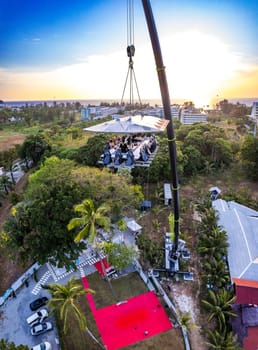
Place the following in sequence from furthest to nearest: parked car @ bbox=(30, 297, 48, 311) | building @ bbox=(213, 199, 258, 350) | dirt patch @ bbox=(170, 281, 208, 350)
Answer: parked car @ bbox=(30, 297, 48, 311) < dirt patch @ bbox=(170, 281, 208, 350) < building @ bbox=(213, 199, 258, 350)

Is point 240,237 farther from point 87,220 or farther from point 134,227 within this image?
point 87,220

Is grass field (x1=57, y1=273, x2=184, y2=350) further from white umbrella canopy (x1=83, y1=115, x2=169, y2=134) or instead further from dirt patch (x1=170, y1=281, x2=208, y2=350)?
white umbrella canopy (x1=83, y1=115, x2=169, y2=134)

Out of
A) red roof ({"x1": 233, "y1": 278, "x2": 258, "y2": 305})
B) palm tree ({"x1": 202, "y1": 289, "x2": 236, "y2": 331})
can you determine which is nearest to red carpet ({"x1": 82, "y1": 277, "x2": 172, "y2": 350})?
palm tree ({"x1": 202, "y1": 289, "x2": 236, "y2": 331})

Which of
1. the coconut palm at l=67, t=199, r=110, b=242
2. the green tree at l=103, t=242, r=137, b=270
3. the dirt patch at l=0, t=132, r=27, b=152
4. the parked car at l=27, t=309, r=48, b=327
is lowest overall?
the parked car at l=27, t=309, r=48, b=327

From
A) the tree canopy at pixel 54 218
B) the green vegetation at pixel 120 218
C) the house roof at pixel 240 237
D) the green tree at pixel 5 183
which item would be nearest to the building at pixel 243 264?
the house roof at pixel 240 237

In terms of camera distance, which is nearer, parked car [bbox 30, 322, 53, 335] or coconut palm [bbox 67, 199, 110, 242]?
coconut palm [bbox 67, 199, 110, 242]

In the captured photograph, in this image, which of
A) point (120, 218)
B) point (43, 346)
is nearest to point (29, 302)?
point (43, 346)

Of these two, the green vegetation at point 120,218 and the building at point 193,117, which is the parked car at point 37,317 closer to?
the green vegetation at point 120,218

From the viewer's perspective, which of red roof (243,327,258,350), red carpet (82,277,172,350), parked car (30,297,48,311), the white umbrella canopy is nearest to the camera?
the white umbrella canopy

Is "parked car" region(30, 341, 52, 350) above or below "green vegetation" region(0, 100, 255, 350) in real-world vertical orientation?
below
